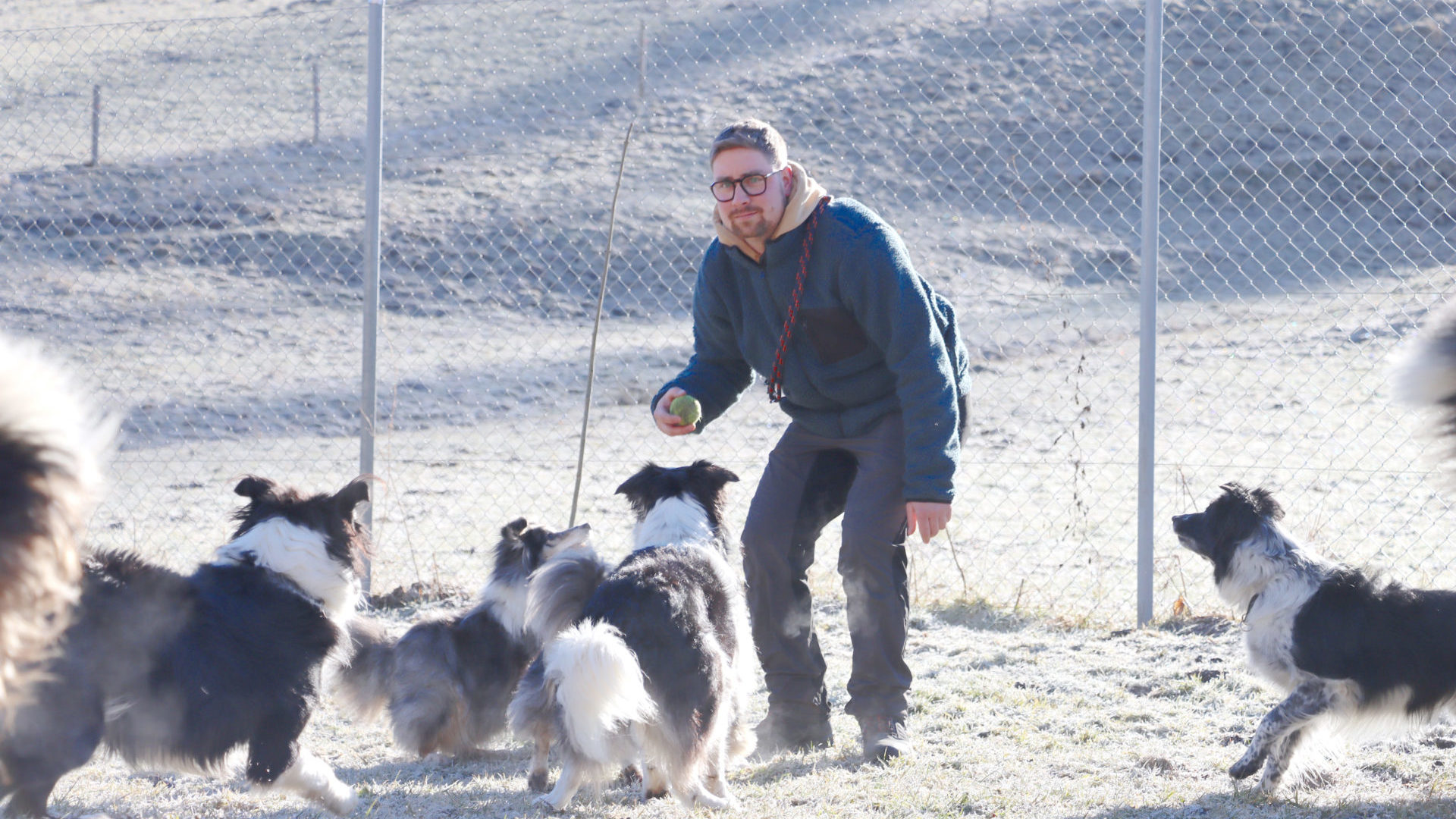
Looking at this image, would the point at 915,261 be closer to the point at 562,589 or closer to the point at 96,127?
the point at 96,127

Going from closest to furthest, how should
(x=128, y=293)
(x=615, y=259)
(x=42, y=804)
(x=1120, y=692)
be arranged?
(x=42, y=804) < (x=1120, y=692) < (x=128, y=293) < (x=615, y=259)

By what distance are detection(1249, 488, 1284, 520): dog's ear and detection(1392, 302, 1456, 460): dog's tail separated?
84 centimetres

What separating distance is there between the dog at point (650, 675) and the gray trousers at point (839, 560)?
231mm

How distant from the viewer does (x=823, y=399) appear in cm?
366

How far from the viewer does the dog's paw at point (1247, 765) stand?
10.8 ft

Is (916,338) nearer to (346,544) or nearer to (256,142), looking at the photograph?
(346,544)

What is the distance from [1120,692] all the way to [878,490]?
137 cm

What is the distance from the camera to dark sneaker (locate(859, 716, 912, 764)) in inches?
141

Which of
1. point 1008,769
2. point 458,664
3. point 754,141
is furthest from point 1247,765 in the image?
point 458,664

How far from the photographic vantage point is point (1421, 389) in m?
2.70

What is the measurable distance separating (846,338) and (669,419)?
23.5 inches

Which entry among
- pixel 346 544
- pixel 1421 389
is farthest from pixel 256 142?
pixel 1421 389

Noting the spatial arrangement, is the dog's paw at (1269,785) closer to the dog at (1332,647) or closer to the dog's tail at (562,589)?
the dog at (1332,647)

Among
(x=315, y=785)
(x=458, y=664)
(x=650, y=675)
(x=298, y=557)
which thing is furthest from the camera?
(x=458, y=664)
